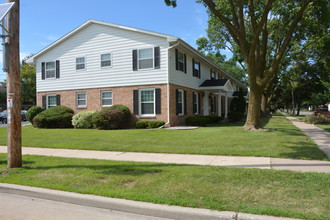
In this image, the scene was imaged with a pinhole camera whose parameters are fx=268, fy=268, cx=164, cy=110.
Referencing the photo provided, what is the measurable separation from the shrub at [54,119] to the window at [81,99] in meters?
1.11

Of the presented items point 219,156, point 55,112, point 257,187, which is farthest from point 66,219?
point 55,112

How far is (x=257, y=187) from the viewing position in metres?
4.82

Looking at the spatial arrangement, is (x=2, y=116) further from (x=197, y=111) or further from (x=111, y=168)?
(x=111, y=168)

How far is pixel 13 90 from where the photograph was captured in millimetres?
6547

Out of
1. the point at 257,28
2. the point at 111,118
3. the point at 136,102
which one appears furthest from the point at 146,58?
the point at 257,28

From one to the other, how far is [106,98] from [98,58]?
9.31ft

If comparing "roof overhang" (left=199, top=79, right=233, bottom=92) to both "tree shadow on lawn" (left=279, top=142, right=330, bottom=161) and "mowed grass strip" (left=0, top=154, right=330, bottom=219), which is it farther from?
"mowed grass strip" (left=0, top=154, right=330, bottom=219)

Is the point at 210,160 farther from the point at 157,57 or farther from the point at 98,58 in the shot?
the point at 98,58

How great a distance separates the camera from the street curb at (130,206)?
149 inches

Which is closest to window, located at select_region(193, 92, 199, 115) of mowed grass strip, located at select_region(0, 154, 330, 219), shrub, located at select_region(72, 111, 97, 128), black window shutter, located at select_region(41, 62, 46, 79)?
shrub, located at select_region(72, 111, 97, 128)

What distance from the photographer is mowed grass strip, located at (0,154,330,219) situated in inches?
159

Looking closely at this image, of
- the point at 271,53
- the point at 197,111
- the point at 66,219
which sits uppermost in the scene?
the point at 271,53

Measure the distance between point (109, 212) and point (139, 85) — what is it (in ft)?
44.0

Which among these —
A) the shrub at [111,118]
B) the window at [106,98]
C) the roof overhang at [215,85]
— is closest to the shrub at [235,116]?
the roof overhang at [215,85]
